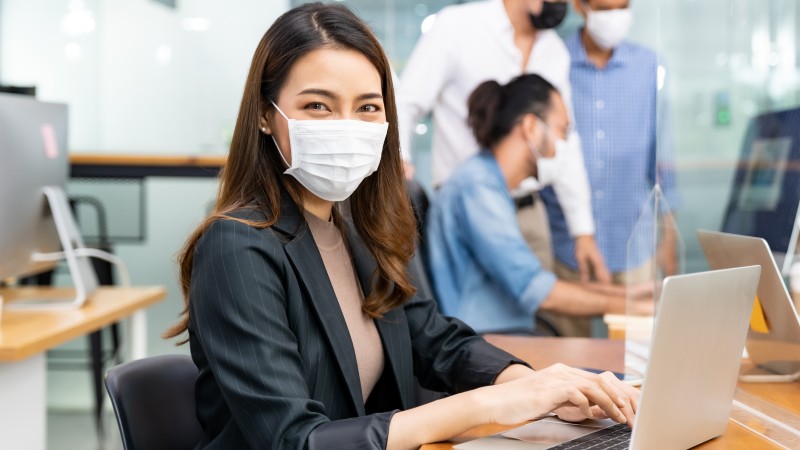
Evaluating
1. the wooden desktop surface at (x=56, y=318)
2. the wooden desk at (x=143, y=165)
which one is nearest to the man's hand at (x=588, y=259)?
the wooden desk at (x=143, y=165)

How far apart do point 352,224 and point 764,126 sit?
224cm

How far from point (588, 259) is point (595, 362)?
6.84ft

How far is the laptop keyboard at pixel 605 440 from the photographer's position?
3.87 ft

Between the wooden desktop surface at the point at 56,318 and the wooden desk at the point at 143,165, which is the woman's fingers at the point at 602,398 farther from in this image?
the wooden desk at the point at 143,165

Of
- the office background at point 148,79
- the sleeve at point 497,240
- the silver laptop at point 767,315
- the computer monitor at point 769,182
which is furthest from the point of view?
the office background at point 148,79

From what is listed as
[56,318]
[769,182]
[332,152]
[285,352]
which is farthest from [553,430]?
[769,182]

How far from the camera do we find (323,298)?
1.43 m

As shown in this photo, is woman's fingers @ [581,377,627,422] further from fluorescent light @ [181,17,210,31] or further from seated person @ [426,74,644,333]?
fluorescent light @ [181,17,210,31]

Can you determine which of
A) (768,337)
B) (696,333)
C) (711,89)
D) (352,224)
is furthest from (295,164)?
(711,89)

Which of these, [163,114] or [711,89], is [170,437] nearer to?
[711,89]

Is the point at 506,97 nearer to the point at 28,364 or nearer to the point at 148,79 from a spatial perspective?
the point at 148,79

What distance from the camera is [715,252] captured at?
5.25 feet

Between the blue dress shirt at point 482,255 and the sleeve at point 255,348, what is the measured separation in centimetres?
249

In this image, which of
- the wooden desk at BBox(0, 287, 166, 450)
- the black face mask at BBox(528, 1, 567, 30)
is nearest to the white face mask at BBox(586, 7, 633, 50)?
the black face mask at BBox(528, 1, 567, 30)
